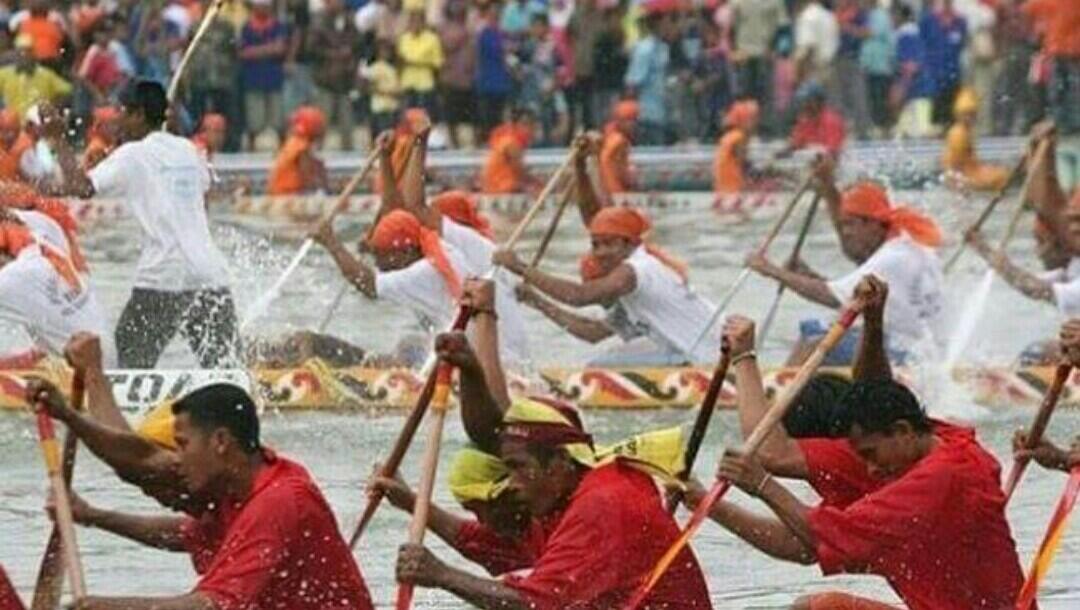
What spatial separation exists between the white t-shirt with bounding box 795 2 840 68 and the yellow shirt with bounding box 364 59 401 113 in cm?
298

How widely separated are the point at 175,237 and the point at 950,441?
262 inches

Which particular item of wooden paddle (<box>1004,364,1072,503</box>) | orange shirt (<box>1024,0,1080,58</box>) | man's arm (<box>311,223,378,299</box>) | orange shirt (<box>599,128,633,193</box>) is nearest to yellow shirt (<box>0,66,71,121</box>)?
orange shirt (<box>599,128,633,193</box>)

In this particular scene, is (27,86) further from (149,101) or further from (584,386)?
(149,101)

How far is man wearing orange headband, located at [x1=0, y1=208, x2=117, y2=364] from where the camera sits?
17.0m

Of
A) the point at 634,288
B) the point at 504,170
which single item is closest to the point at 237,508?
the point at 634,288

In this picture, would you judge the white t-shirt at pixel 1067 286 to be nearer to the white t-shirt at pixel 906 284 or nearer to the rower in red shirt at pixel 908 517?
the white t-shirt at pixel 906 284

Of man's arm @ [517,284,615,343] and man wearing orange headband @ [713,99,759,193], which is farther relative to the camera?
man wearing orange headband @ [713,99,759,193]

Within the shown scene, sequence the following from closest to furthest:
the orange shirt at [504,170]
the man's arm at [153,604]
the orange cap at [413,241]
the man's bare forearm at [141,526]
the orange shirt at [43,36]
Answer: the man's arm at [153,604] → the man's bare forearm at [141,526] → the orange cap at [413,241] → the orange shirt at [43,36] → the orange shirt at [504,170]

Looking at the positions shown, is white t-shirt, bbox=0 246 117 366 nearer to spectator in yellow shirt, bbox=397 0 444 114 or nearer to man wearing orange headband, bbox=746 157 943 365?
man wearing orange headband, bbox=746 157 943 365

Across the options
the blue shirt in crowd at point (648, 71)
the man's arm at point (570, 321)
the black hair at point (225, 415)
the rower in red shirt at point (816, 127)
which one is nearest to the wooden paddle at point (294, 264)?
the man's arm at point (570, 321)

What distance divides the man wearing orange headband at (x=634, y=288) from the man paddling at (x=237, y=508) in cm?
741

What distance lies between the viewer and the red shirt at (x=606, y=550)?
10859 millimetres

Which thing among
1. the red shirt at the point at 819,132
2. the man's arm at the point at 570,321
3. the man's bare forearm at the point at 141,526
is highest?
the man's bare forearm at the point at 141,526

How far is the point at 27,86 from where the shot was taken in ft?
93.8
